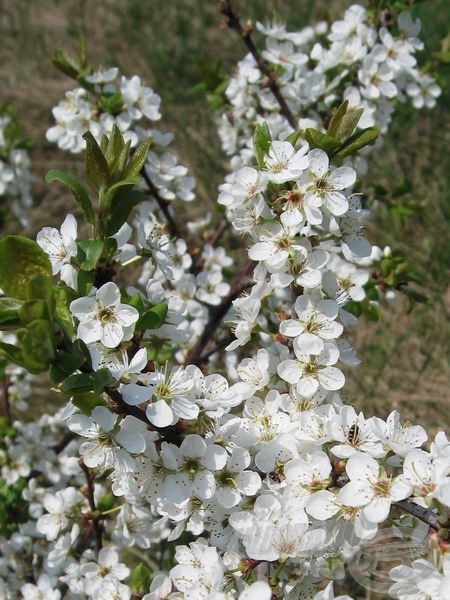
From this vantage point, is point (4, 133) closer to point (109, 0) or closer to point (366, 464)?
point (366, 464)

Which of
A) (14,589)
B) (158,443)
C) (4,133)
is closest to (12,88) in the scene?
(4,133)

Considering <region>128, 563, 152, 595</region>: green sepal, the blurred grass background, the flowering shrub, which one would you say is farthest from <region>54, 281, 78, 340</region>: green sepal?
the blurred grass background

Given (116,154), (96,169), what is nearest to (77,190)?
(96,169)

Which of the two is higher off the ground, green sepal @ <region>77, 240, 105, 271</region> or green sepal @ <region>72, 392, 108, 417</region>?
green sepal @ <region>77, 240, 105, 271</region>

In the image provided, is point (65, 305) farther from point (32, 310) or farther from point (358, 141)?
point (358, 141)

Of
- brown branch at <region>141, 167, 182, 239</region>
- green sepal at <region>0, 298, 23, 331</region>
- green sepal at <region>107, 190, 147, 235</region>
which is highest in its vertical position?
green sepal at <region>107, 190, 147, 235</region>

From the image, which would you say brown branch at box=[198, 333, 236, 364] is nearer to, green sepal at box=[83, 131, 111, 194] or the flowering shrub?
the flowering shrub

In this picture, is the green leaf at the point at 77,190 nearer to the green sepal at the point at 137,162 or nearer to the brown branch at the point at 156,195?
the green sepal at the point at 137,162
